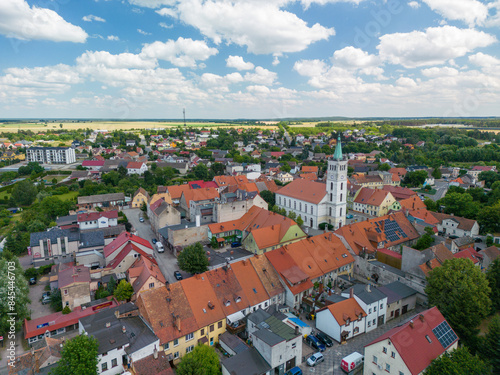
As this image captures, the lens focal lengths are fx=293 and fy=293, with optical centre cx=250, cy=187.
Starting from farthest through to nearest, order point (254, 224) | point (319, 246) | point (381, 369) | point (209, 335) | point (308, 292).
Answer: point (254, 224), point (319, 246), point (308, 292), point (209, 335), point (381, 369)

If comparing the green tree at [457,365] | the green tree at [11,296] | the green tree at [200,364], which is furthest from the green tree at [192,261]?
the green tree at [457,365]

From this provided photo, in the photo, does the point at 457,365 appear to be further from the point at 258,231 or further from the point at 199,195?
the point at 199,195

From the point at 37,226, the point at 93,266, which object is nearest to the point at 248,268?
the point at 93,266

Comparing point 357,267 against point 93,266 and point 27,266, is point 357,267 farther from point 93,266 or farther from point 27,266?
point 27,266

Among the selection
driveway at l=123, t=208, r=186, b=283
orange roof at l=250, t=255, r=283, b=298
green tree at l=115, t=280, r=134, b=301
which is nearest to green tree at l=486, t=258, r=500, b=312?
orange roof at l=250, t=255, r=283, b=298

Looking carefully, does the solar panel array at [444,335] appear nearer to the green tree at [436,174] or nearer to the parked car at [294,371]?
the parked car at [294,371]

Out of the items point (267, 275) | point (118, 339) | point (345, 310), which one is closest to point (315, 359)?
point (345, 310)

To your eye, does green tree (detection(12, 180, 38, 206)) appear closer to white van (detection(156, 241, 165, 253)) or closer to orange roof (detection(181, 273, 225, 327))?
white van (detection(156, 241, 165, 253))
